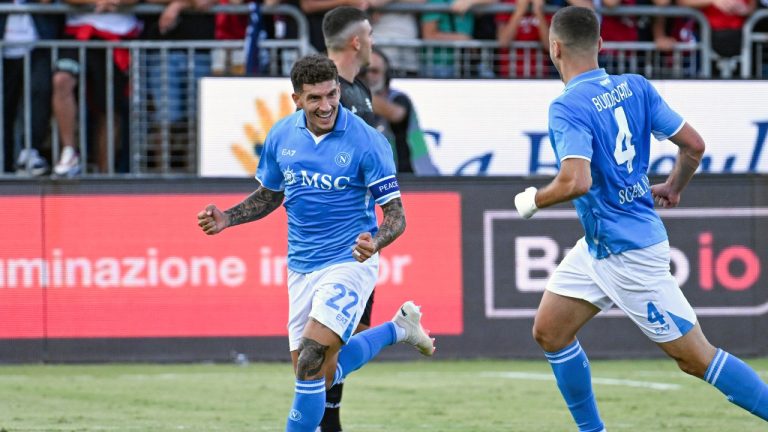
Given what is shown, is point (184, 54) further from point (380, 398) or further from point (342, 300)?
point (342, 300)

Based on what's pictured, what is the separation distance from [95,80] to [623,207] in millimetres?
7853

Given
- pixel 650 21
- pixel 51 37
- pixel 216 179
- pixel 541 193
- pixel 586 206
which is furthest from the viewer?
pixel 650 21

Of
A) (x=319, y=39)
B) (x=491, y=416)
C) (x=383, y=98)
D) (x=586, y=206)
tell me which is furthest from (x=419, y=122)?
(x=586, y=206)

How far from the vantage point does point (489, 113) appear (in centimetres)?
1379

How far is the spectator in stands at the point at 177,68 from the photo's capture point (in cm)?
1366

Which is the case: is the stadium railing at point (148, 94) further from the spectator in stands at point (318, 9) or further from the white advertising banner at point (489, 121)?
the white advertising banner at point (489, 121)

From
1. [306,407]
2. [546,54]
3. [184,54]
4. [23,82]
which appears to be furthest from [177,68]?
[306,407]

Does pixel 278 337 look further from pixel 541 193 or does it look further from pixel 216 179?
pixel 541 193

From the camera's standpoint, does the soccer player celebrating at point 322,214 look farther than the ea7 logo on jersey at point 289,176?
No

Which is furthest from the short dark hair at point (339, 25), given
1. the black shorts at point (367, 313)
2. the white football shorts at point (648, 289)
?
the white football shorts at point (648, 289)

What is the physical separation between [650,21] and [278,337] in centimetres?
547

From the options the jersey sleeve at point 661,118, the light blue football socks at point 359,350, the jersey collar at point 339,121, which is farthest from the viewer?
the light blue football socks at point 359,350

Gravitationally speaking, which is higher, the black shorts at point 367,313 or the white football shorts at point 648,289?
the white football shorts at point 648,289

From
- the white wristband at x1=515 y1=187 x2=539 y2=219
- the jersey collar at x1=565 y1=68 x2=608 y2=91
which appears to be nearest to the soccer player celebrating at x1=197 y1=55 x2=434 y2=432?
the white wristband at x1=515 y1=187 x2=539 y2=219
